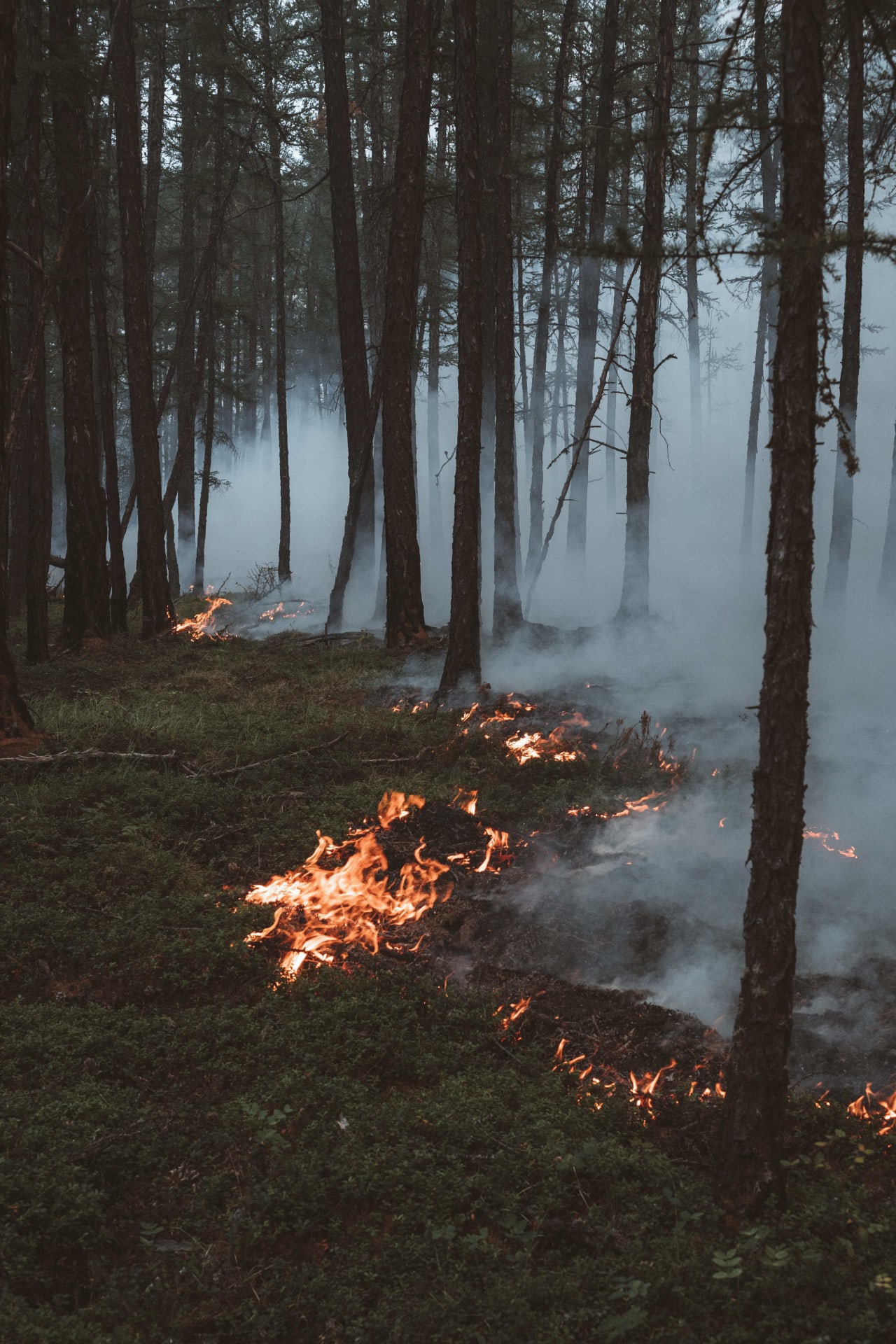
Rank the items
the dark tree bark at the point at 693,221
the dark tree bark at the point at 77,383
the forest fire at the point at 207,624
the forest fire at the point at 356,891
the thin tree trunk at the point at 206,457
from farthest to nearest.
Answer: the thin tree trunk at the point at 206,457, the dark tree bark at the point at 693,221, the forest fire at the point at 207,624, the dark tree bark at the point at 77,383, the forest fire at the point at 356,891

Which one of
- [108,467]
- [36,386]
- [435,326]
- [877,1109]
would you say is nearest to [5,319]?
[36,386]

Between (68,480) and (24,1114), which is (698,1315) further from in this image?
(68,480)

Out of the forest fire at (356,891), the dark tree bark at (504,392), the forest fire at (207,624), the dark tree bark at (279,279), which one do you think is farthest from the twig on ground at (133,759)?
the dark tree bark at (279,279)

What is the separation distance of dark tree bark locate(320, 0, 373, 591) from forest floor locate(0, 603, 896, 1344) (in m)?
11.0

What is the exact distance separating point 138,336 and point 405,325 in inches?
205

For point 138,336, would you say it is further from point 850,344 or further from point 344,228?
point 850,344

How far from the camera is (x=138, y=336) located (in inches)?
609

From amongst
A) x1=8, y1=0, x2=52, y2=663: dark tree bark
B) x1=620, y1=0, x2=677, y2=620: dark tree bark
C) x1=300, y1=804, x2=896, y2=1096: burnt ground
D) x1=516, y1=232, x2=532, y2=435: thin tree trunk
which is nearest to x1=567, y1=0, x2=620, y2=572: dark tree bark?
x1=620, y1=0, x2=677, y2=620: dark tree bark

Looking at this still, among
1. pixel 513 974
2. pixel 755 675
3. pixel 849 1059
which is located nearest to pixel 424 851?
pixel 513 974

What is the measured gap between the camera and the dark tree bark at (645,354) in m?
11.7

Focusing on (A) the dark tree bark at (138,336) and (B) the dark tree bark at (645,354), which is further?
(A) the dark tree bark at (138,336)

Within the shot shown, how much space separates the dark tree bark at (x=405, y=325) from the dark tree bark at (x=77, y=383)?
14.3 ft

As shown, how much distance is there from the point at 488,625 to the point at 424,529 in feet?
52.6

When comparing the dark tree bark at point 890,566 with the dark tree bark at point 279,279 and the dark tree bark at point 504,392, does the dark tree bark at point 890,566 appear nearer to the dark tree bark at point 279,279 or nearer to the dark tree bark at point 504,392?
the dark tree bark at point 504,392
